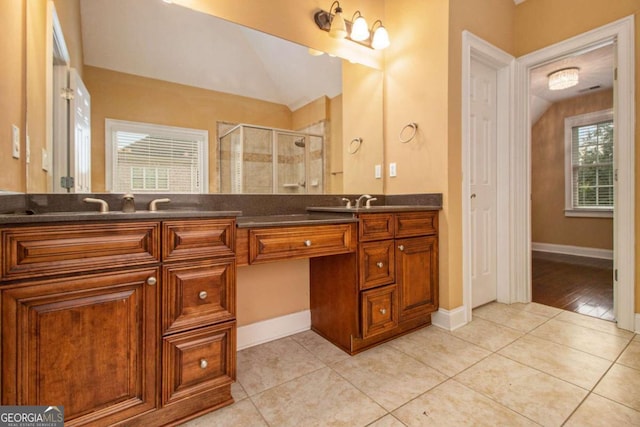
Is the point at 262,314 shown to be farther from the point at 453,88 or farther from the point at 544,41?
the point at 544,41

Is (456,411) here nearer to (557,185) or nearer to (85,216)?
(85,216)

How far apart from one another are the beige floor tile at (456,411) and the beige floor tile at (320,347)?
53 centimetres

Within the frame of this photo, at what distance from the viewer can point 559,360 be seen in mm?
1718

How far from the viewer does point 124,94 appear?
62.6 inches

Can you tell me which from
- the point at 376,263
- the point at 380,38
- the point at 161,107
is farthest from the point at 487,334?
the point at 161,107

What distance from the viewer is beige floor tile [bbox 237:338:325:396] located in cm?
156

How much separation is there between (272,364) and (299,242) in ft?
2.45

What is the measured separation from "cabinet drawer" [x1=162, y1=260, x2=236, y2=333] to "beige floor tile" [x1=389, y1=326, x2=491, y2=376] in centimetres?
117

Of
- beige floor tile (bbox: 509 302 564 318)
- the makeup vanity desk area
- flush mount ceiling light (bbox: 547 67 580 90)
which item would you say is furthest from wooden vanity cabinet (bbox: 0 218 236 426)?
flush mount ceiling light (bbox: 547 67 580 90)

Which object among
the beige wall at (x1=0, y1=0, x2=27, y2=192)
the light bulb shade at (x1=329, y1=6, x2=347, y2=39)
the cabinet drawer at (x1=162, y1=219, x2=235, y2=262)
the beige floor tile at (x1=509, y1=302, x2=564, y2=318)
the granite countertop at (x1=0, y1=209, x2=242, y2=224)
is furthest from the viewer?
the beige floor tile at (x1=509, y1=302, x2=564, y2=318)

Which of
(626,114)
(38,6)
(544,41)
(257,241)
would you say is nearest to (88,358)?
(257,241)

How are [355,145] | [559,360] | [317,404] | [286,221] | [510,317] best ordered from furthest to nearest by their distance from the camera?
[355,145] < [510,317] < [559,360] < [286,221] < [317,404]

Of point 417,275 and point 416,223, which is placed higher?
point 416,223

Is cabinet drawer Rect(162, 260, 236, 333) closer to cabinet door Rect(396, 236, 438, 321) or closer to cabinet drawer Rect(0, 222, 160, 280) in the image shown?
cabinet drawer Rect(0, 222, 160, 280)
